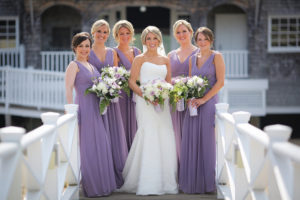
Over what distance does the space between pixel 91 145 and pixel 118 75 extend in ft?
3.08

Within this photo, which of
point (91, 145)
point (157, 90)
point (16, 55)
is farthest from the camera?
point (16, 55)

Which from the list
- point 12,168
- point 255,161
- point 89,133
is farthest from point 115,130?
point 12,168

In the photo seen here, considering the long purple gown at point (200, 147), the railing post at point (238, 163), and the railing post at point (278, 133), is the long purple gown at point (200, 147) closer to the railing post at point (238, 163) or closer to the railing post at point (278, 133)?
the railing post at point (238, 163)

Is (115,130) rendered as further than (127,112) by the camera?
No

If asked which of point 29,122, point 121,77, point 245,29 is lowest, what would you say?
point 29,122

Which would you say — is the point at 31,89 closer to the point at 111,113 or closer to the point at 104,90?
the point at 111,113

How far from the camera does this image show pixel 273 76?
1669 centimetres

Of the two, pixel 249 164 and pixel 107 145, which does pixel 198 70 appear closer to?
pixel 107 145

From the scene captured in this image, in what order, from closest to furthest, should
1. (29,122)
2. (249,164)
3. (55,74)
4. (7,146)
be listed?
(7,146), (249,164), (55,74), (29,122)

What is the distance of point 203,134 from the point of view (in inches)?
244

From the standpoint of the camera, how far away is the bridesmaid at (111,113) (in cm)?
658

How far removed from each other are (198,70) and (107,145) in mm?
1497

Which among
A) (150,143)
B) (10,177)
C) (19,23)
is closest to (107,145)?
(150,143)

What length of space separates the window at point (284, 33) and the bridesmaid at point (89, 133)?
461 inches
